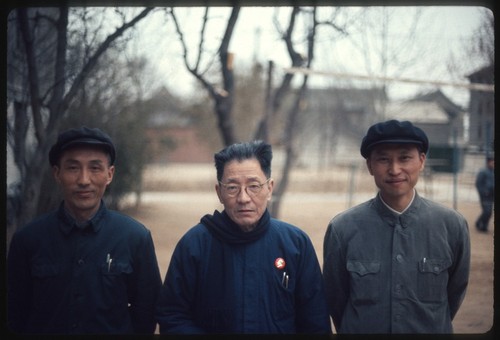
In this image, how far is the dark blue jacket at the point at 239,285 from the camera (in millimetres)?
2104

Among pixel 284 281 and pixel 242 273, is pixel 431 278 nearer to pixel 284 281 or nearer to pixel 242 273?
pixel 284 281

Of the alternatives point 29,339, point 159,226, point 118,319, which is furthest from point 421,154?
point 159,226

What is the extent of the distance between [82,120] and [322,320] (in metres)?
3.39

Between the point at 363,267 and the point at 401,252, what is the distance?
0.19 m

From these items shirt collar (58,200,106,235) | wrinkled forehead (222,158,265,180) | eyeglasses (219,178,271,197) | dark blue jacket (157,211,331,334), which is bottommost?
dark blue jacket (157,211,331,334)

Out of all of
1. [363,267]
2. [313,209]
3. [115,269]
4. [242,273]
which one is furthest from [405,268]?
[313,209]

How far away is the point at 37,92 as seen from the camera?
10.4ft

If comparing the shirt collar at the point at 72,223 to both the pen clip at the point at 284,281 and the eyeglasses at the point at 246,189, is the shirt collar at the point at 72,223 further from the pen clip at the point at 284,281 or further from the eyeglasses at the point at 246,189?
the pen clip at the point at 284,281

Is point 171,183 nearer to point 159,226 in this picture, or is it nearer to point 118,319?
point 159,226

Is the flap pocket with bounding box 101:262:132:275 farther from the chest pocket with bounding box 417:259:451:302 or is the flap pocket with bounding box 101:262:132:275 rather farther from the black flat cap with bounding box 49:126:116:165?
the chest pocket with bounding box 417:259:451:302

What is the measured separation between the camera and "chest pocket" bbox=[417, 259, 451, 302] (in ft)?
7.16

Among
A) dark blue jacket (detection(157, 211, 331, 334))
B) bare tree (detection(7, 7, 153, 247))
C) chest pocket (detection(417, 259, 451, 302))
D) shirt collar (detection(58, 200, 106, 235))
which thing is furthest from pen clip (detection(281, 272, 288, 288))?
bare tree (detection(7, 7, 153, 247))

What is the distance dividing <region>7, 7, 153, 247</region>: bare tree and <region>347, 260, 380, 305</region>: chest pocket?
224cm

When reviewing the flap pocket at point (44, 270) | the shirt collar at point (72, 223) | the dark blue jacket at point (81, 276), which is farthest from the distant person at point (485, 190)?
the flap pocket at point (44, 270)
